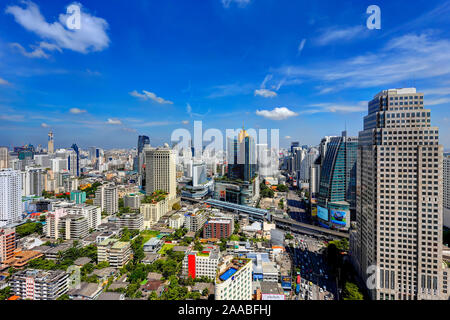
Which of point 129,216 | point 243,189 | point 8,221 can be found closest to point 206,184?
point 243,189

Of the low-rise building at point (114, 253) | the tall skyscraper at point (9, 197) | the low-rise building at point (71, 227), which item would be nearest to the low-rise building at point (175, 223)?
the low-rise building at point (114, 253)

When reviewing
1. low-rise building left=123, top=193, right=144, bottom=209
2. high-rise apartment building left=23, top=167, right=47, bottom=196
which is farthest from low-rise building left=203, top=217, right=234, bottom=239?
high-rise apartment building left=23, top=167, right=47, bottom=196

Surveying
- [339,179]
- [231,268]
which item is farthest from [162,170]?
[231,268]

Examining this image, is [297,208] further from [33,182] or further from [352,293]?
[33,182]

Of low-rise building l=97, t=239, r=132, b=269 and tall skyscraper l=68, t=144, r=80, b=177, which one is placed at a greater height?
tall skyscraper l=68, t=144, r=80, b=177

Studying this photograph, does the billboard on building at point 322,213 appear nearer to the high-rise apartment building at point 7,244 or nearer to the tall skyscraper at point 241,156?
the tall skyscraper at point 241,156

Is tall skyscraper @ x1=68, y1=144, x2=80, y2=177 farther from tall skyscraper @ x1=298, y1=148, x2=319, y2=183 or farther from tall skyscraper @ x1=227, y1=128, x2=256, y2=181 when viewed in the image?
tall skyscraper @ x1=298, y1=148, x2=319, y2=183
